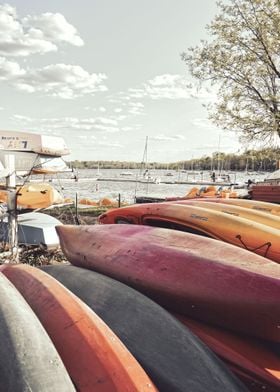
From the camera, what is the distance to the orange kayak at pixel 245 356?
2139mm

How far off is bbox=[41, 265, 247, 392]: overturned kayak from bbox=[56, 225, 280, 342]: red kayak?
0.31 metres

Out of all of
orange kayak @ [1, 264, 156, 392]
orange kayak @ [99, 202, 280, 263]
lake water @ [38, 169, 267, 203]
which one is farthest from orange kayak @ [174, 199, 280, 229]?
lake water @ [38, 169, 267, 203]

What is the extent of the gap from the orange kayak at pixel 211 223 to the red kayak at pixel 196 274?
0.54 meters

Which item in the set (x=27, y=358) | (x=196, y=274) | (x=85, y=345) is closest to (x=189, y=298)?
(x=196, y=274)

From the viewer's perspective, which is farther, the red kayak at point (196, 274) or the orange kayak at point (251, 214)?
the orange kayak at point (251, 214)

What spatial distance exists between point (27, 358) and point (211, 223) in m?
2.77

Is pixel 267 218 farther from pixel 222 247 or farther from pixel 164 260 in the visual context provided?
pixel 164 260

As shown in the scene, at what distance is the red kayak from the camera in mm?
2477

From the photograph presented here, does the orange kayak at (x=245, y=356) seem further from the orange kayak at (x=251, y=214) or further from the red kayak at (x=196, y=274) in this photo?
the orange kayak at (x=251, y=214)

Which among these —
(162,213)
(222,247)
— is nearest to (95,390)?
(222,247)

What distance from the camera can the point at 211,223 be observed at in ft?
13.7

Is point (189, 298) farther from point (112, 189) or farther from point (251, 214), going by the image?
point (112, 189)

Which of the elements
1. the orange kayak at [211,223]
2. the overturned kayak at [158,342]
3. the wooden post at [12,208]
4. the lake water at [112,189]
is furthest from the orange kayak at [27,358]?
the lake water at [112,189]

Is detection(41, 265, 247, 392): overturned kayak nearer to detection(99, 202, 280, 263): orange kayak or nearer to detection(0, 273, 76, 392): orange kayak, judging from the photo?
detection(0, 273, 76, 392): orange kayak
